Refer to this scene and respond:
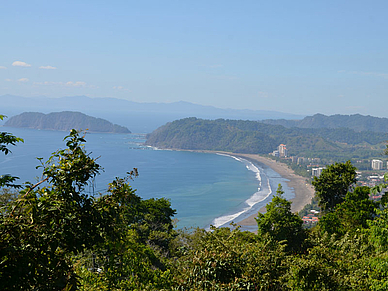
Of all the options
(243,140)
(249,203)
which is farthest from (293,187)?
(243,140)

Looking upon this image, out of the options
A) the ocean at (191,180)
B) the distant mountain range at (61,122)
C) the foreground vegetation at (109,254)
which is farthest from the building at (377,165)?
the foreground vegetation at (109,254)

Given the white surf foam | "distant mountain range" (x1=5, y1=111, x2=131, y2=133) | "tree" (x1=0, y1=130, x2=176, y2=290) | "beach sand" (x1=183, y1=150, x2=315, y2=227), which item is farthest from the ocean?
"distant mountain range" (x1=5, y1=111, x2=131, y2=133)

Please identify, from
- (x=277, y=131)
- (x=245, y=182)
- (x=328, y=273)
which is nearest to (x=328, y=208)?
(x=328, y=273)

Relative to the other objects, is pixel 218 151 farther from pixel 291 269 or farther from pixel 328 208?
pixel 291 269

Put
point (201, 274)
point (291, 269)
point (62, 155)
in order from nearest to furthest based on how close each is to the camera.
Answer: point (62, 155) → point (201, 274) → point (291, 269)

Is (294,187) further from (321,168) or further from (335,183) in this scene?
→ (335,183)

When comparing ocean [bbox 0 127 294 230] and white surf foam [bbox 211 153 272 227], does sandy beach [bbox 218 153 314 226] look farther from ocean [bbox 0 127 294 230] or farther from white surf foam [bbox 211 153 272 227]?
white surf foam [bbox 211 153 272 227]
